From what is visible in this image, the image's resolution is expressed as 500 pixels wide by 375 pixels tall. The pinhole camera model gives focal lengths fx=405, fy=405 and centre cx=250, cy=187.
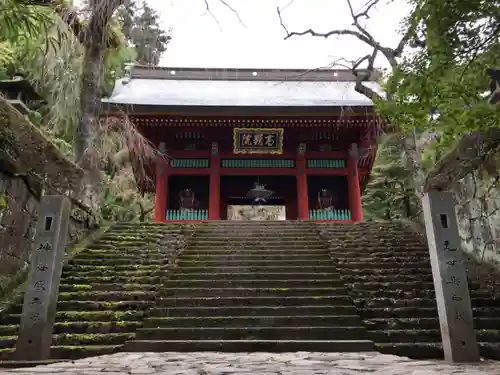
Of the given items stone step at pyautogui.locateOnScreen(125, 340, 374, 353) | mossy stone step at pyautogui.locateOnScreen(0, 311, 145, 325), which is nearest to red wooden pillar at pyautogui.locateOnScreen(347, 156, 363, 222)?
stone step at pyautogui.locateOnScreen(125, 340, 374, 353)

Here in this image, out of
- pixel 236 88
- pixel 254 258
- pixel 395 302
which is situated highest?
pixel 236 88

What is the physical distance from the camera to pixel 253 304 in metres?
5.57

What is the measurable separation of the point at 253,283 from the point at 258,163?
709 centimetres

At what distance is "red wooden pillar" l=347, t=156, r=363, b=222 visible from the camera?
12.5 meters

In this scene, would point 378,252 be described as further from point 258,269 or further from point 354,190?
point 354,190

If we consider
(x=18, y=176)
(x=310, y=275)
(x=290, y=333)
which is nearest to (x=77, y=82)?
(x=18, y=176)

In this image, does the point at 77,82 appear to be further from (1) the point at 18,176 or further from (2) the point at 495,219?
(2) the point at 495,219

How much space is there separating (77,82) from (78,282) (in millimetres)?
5551

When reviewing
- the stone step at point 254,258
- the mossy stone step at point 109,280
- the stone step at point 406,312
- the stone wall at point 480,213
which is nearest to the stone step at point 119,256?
the stone step at point 254,258

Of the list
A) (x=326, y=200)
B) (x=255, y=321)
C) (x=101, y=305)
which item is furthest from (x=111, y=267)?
(x=326, y=200)

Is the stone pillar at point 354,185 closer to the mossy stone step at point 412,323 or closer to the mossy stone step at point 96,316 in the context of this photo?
the mossy stone step at point 412,323

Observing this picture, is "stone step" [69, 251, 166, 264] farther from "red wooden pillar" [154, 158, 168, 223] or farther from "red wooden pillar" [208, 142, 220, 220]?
"red wooden pillar" [154, 158, 168, 223]

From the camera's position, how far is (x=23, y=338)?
3.97 metres

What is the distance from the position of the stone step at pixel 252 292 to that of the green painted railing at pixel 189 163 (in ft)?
23.7
